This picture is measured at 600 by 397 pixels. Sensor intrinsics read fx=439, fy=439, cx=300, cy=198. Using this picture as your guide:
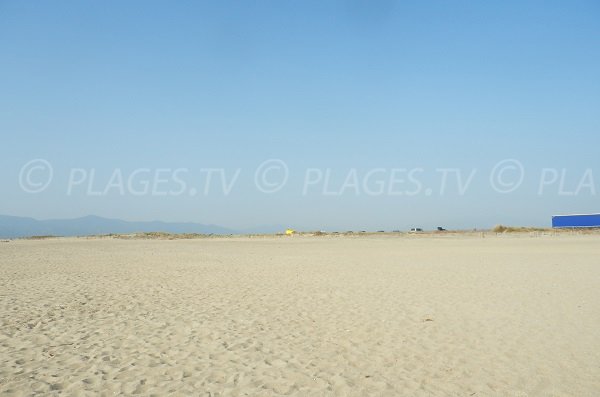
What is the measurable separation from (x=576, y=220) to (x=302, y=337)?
76.4 metres

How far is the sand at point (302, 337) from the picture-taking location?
22.1ft

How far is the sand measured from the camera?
22.1 ft

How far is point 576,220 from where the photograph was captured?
2805 inches

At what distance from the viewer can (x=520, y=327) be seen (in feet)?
33.5

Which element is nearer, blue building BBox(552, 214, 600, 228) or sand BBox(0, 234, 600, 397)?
sand BBox(0, 234, 600, 397)

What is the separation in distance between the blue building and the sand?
62163 millimetres

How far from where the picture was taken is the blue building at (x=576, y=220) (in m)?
69.3

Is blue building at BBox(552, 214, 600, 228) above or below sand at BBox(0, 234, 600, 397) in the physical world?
above

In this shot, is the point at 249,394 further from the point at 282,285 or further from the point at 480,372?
the point at 282,285

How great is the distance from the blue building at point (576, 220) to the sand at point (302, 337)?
62.2 m

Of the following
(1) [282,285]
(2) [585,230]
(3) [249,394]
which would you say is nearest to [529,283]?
(1) [282,285]

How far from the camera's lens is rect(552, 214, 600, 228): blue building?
227 ft

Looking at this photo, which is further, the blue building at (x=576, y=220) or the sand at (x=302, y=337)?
the blue building at (x=576, y=220)

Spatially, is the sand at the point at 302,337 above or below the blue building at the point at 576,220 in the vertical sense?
below
